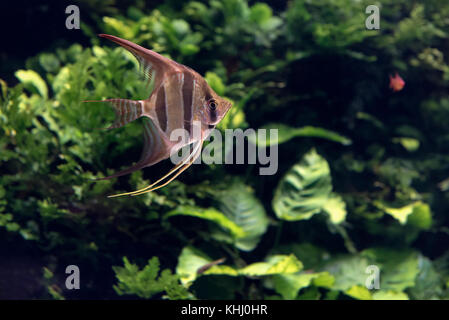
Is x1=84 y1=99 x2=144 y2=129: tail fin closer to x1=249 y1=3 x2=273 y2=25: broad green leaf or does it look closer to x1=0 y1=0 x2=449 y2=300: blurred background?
x1=0 y1=0 x2=449 y2=300: blurred background

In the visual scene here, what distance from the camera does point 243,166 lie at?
11.3 ft

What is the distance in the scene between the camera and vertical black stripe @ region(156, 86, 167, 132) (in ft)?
5.03

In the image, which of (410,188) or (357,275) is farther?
(410,188)

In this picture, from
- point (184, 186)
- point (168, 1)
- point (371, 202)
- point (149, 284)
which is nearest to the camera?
point (149, 284)

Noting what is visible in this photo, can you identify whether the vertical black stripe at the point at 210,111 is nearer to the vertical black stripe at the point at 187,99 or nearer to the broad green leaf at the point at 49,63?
the vertical black stripe at the point at 187,99

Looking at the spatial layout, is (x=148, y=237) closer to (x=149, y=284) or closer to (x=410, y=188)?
(x=149, y=284)

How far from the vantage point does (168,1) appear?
13.4 ft

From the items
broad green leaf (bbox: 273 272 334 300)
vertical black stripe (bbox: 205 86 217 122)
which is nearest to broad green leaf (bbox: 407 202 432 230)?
broad green leaf (bbox: 273 272 334 300)

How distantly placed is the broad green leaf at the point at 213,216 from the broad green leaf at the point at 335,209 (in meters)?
0.77

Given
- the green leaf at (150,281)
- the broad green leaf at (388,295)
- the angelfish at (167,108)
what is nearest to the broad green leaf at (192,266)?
the green leaf at (150,281)

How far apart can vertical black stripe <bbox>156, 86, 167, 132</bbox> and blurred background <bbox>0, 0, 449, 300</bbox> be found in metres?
0.89

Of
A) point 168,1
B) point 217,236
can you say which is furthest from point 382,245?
point 168,1

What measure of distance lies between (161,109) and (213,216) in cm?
138
